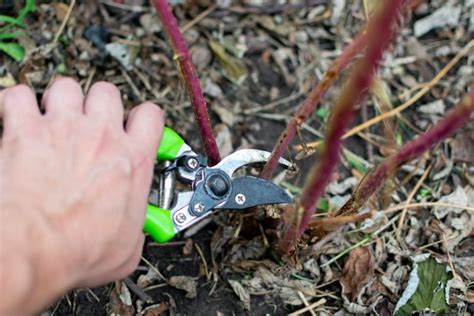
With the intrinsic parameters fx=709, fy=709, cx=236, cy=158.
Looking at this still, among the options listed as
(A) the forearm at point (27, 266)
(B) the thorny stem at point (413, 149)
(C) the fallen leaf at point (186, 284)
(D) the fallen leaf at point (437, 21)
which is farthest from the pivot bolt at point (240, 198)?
(D) the fallen leaf at point (437, 21)

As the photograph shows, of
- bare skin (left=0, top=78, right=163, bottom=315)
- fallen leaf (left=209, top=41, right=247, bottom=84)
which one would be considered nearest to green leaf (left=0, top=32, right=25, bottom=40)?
fallen leaf (left=209, top=41, right=247, bottom=84)

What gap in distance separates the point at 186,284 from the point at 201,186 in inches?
15.4

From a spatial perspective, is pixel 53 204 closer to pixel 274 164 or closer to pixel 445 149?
pixel 274 164

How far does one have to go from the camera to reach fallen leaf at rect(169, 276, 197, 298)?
205 centimetres

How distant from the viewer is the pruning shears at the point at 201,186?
5.86 feet

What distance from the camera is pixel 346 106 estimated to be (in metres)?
1.25

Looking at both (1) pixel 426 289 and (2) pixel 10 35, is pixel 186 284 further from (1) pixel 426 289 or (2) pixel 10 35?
(2) pixel 10 35

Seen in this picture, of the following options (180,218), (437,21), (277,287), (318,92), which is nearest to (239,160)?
(180,218)

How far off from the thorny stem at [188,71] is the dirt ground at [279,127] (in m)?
0.24

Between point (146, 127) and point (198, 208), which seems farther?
point (198, 208)

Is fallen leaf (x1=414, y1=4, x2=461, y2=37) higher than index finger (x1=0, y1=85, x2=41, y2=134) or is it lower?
lower

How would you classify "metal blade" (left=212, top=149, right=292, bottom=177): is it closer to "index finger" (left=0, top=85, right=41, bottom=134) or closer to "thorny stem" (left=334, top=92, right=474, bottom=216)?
"thorny stem" (left=334, top=92, right=474, bottom=216)

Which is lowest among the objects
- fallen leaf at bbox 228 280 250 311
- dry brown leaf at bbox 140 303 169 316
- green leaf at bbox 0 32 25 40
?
dry brown leaf at bbox 140 303 169 316

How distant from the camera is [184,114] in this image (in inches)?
94.4
